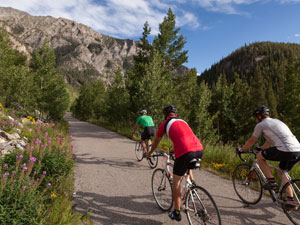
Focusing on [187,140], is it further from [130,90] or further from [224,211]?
[130,90]

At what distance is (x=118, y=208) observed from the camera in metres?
4.30

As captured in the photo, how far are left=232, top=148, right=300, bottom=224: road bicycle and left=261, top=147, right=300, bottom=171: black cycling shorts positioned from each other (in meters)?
0.12

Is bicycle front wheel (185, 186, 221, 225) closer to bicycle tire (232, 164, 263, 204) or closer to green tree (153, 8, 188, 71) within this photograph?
bicycle tire (232, 164, 263, 204)

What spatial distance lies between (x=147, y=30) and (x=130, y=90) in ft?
24.8

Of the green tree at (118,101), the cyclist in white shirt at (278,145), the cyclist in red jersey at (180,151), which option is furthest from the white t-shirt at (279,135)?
the green tree at (118,101)

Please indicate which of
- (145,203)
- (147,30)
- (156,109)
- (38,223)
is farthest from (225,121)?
(38,223)

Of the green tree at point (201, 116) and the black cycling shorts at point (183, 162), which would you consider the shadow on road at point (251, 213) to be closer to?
the black cycling shorts at point (183, 162)

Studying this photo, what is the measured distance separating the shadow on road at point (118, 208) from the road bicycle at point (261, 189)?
7.37 feet

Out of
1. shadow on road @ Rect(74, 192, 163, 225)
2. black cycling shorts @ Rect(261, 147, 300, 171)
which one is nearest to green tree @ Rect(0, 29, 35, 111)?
shadow on road @ Rect(74, 192, 163, 225)

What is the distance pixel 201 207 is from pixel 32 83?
18.9 metres

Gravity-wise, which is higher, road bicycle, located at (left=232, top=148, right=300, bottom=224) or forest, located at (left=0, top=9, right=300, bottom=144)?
forest, located at (left=0, top=9, right=300, bottom=144)

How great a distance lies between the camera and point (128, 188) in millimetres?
5418

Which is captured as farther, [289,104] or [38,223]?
[289,104]

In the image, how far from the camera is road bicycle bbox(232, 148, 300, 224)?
364 centimetres
